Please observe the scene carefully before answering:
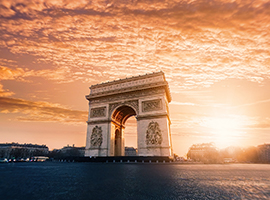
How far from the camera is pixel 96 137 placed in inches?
877

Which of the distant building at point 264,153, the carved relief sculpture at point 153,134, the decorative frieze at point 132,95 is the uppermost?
the decorative frieze at point 132,95

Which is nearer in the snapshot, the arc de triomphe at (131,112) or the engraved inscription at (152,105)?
the arc de triomphe at (131,112)

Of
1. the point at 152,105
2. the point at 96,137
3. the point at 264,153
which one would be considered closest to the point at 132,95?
the point at 152,105

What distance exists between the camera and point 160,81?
2112 centimetres

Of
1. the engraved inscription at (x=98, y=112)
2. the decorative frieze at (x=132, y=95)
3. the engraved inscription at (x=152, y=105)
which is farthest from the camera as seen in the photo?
the engraved inscription at (x=98, y=112)

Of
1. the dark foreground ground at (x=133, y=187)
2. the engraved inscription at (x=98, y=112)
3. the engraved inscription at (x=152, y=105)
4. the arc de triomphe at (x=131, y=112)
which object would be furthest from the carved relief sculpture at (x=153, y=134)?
the dark foreground ground at (x=133, y=187)

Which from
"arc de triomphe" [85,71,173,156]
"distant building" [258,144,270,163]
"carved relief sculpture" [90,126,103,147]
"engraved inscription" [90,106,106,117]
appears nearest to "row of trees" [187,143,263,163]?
"distant building" [258,144,270,163]

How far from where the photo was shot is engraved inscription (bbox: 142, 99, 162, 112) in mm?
20531

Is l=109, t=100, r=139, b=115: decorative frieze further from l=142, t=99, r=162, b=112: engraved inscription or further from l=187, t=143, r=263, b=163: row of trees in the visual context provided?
l=187, t=143, r=263, b=163: row of trees

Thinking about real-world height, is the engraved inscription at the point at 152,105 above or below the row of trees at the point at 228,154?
above

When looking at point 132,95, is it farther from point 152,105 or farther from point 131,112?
point 131,112

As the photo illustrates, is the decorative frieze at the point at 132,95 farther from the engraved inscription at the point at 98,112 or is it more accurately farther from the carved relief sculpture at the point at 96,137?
the carved relief sculpture at the point at 96,137

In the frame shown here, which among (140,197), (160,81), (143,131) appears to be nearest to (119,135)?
(143,131)

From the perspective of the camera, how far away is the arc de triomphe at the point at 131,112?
1948 cm
